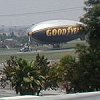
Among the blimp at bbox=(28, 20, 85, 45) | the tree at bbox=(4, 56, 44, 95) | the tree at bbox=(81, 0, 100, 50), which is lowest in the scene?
the tree at bbox=(4, 56, 44, 95)

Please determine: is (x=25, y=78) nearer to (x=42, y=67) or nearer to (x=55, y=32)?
(x=42, y=67)

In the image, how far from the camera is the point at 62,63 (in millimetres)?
46125

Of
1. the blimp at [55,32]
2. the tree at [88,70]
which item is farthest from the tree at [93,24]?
the blimp at [55,32]

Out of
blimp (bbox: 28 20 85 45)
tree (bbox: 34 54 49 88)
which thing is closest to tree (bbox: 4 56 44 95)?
tree (bbox: 34 54 49 88)

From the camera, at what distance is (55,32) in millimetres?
82000

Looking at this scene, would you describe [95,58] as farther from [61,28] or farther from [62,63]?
[61,28]

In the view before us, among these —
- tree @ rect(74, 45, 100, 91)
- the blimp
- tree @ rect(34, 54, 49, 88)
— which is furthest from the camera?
the blimp

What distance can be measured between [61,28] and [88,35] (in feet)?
140

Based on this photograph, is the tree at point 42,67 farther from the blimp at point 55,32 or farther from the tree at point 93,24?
the blimp at point 55,32

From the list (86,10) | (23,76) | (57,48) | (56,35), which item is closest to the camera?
(86,10)

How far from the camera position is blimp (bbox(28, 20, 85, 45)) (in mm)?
81562

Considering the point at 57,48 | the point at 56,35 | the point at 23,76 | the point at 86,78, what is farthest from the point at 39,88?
the point at 57,48

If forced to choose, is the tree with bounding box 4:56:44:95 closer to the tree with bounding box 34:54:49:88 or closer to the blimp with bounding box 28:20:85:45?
the tree with bounding box 34:54:49:88

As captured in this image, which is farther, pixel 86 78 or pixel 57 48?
pixel 57 48
